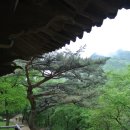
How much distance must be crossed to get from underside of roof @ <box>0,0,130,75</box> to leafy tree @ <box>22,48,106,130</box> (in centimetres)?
2073

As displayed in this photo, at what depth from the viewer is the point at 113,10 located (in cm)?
223

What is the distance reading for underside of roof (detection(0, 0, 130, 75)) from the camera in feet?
7.39

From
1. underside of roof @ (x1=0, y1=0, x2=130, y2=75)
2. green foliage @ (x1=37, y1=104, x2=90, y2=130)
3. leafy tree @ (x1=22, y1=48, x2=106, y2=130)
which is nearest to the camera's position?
underside of roof @ (x1=0, y1=0, x2=130, y2=75)

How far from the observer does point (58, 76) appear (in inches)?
1012

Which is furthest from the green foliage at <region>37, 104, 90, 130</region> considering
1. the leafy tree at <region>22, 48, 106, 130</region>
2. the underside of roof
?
the underside of roof

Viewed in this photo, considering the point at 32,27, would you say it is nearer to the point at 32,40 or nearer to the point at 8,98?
the point at 32,40

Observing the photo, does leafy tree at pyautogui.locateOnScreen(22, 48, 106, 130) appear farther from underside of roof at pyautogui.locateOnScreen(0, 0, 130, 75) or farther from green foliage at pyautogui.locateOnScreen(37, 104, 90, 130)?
underside of roof at pyautogui.locateOnScreen(0, 0, 130, 75)

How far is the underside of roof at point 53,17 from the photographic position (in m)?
2.25

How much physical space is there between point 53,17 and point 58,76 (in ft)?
76.0

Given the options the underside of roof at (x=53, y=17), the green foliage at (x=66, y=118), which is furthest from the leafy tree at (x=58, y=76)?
the underside of roof at (x=53, y=17)

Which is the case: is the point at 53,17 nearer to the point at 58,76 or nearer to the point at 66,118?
the point at 58,76

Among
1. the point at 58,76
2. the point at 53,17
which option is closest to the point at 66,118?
the point at 58,76

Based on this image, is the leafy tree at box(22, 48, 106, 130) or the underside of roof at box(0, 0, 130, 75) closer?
the underside of roof at box(0, 0, 130, 75)

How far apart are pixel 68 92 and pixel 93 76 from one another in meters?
3.67
